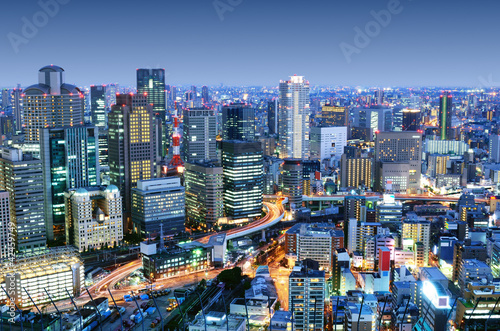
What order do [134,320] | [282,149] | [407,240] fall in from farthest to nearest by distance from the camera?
1. [282,149]
2. [407,240]
3. [134,320]

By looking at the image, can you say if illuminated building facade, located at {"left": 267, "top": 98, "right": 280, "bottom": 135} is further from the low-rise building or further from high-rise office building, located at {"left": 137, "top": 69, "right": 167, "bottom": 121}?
the low-rise building

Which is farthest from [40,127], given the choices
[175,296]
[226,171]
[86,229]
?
[175,296]

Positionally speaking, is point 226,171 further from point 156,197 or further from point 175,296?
point 175,296

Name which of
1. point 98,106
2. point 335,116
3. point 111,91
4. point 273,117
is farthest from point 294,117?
point 111,91

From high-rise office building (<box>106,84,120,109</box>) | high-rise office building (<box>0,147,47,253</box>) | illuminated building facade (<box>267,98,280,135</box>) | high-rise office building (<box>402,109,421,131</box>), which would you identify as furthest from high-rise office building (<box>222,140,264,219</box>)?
high-rise office building (<box>106,84,120,109</box>)

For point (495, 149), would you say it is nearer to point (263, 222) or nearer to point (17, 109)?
point (263, 222)

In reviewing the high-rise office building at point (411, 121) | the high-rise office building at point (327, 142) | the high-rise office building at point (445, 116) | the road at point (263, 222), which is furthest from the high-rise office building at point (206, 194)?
the high-rise office building at point (445, 116)

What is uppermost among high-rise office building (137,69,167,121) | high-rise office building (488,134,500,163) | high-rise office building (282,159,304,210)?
high-rise office building (137,69,167,121)

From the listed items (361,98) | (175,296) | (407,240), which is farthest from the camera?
(361,98)
